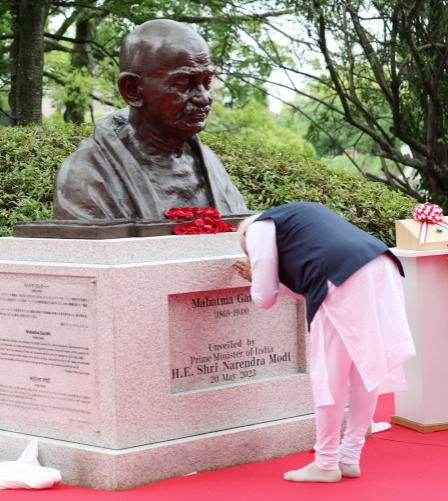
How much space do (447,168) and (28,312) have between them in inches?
283

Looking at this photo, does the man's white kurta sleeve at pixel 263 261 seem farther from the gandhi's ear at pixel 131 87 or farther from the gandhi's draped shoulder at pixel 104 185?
the gandhi's ear at pixel 131 87

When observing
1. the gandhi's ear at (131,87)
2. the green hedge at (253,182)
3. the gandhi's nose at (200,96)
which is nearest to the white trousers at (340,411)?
the gandhi's nose at (200,96)

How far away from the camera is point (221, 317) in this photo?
5.28 m

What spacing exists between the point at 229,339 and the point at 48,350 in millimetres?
1026

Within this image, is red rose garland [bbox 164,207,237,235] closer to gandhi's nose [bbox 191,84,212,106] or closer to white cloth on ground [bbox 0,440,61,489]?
gandhi's nose [bbox 191,84,212,106]

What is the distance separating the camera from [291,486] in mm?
4652

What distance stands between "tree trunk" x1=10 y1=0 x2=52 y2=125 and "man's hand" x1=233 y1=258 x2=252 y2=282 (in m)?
7.17

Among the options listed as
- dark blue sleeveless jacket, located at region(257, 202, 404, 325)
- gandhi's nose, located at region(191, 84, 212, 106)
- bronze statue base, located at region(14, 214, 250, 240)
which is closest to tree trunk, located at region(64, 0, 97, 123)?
gandhi's nose, located at region(191, 84, 212, 106)

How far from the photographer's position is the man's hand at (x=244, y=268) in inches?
197

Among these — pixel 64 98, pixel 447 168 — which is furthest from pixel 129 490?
pixel 64 98

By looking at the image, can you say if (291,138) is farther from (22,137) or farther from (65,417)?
(65,417)

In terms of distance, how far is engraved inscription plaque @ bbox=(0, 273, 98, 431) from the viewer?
4.89m

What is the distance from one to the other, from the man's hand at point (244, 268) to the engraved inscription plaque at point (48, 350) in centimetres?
81

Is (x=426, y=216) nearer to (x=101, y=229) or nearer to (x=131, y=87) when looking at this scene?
(x=131, y=87)
